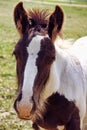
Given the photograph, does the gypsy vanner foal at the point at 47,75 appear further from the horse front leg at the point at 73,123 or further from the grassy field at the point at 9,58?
the grassy field at the point at 9,58

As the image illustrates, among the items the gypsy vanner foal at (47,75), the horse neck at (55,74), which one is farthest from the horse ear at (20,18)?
the horse neck at (55,74)

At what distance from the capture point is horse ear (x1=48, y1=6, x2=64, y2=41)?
337 cm

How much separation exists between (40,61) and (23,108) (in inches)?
16.3

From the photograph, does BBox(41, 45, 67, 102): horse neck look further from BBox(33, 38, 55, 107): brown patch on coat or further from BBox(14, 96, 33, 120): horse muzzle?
BBox(14, 96, 33, 120): horse muzzle

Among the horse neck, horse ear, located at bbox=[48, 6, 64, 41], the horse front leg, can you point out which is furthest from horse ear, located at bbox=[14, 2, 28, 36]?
the horse front leg

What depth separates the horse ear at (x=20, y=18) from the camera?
133 inches

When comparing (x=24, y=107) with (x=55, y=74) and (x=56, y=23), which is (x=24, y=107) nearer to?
(x=55, y=74)

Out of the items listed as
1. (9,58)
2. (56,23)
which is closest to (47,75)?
(56,23)

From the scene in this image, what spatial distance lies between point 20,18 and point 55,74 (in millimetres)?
586

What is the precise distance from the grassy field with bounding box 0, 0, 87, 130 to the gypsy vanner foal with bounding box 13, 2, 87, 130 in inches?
11.5

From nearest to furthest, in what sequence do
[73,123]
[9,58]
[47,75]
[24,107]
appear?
[24,107] < [47,75] < [73,123] < [9,58]

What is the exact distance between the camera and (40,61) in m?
3.12

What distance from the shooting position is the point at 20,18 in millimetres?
3402

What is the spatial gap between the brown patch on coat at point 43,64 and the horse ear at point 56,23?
0.11 meters
